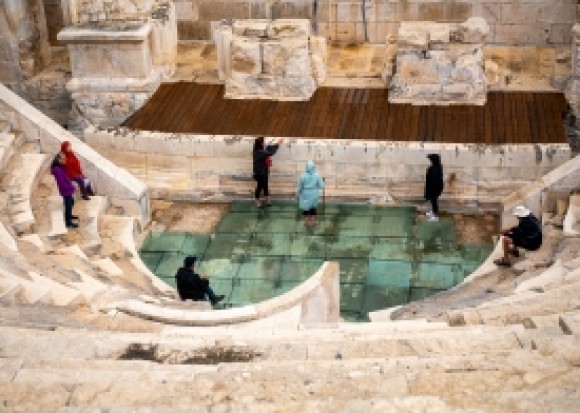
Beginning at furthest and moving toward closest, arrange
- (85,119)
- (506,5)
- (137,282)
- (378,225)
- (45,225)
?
(506,5), (85,119), (378,225), (45,225), (137,282)

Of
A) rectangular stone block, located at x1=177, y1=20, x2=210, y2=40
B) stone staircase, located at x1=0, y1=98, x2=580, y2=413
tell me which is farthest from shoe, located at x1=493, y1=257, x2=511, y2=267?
rectangular stone block, located at x1=177, y1=20, x2=210, y2=40

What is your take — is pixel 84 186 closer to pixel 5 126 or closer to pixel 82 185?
pixel 82 185

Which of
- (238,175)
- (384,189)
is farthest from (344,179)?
(238,175)

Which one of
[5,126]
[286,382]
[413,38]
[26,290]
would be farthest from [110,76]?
[286,382]

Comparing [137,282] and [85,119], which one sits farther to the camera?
[85,119]

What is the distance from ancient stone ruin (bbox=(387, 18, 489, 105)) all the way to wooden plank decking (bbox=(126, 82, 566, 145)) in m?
0.19

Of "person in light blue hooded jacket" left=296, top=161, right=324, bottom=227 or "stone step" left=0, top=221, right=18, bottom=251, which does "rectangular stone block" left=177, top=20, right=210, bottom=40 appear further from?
"stone step" left=0, top=221, right=18, bottom=251

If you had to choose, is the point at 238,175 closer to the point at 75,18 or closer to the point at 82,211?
the point at 82,211

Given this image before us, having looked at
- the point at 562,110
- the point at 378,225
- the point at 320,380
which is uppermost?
the point at 320,380

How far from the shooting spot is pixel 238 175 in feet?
43.3

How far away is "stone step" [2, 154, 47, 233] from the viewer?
11359 mm

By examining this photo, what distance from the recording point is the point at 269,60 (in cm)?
1379

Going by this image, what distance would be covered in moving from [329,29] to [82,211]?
5.97 meters

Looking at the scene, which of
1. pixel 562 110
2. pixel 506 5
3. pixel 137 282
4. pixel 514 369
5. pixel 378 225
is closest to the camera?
pixel 514 369
